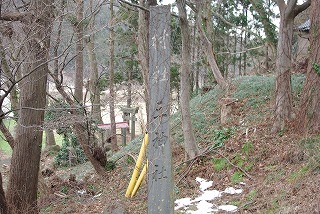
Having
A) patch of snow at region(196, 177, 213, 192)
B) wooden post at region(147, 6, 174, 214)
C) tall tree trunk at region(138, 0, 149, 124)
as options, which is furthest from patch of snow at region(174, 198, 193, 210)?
tall tree trunk at region(138, 0, 149, 124)

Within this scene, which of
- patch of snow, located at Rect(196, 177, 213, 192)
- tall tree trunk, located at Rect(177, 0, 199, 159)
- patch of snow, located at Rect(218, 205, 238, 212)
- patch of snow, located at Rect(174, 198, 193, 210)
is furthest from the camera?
tall tree trunk, located at Rect(177, 0, 199, 159)

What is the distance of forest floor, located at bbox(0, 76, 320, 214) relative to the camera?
5777mm

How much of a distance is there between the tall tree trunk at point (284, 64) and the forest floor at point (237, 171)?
294 millimetres

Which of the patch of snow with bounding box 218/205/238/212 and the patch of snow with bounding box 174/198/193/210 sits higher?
the patch of snow with bounding box 218/205/238/212

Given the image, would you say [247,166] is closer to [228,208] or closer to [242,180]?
[242,180]

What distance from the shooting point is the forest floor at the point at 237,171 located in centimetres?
578

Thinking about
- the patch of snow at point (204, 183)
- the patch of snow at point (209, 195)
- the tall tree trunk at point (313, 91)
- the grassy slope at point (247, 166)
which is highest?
the tall tree trunk at point (313, 91)

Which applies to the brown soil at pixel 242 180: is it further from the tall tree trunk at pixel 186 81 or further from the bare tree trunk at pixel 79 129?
the bare tree trunk at pixel 79 129

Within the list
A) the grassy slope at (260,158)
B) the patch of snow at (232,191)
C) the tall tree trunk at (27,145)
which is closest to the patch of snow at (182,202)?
the grassy slope at (260,158)

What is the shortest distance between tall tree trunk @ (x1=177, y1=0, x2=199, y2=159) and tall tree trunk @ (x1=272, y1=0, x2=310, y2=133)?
1.90 meters

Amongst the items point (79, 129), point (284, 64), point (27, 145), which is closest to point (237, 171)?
point (284, 64)

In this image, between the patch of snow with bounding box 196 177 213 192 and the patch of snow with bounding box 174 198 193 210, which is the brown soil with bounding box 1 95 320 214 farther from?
the patch of snow with bounding box 174 198 193 210

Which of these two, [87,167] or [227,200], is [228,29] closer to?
[87,167]

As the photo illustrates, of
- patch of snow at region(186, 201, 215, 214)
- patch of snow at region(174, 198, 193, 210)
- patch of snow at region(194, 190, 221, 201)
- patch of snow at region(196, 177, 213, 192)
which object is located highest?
patch of snow at region(196, 177, 213, 192)
